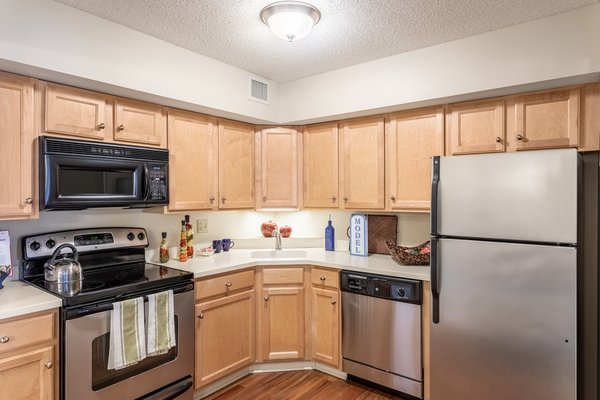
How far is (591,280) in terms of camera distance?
1979mm

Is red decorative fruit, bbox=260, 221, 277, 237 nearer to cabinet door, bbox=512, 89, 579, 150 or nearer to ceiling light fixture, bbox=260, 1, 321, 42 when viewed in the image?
ceiling light fixture, bbox=260, 1, 321, 42

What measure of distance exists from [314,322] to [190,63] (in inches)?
85.4

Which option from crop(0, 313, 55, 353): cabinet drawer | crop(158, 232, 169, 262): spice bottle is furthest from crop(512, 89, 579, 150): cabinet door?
crop(0, 313, 55, 353): cabinet drawer

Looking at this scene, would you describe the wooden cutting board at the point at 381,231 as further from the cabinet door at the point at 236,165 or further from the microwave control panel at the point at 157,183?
the microwave control panel at the point at 157,183

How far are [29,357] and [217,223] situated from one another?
5.71 ft

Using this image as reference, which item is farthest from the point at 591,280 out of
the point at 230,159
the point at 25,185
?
the point at 25,185

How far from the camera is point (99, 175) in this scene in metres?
2.16

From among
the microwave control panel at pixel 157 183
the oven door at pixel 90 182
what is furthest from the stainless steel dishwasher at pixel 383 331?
the oven door at pixel 90 182

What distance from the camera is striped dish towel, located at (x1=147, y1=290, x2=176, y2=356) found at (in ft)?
6.78

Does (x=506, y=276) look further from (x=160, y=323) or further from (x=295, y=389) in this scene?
(x=160, y=323)

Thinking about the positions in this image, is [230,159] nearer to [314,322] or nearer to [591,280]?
[314,322]

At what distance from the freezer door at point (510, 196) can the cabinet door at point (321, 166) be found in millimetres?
1048

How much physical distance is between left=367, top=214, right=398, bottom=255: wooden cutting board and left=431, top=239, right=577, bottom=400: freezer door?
2.92ft

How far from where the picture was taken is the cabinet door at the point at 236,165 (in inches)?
116
